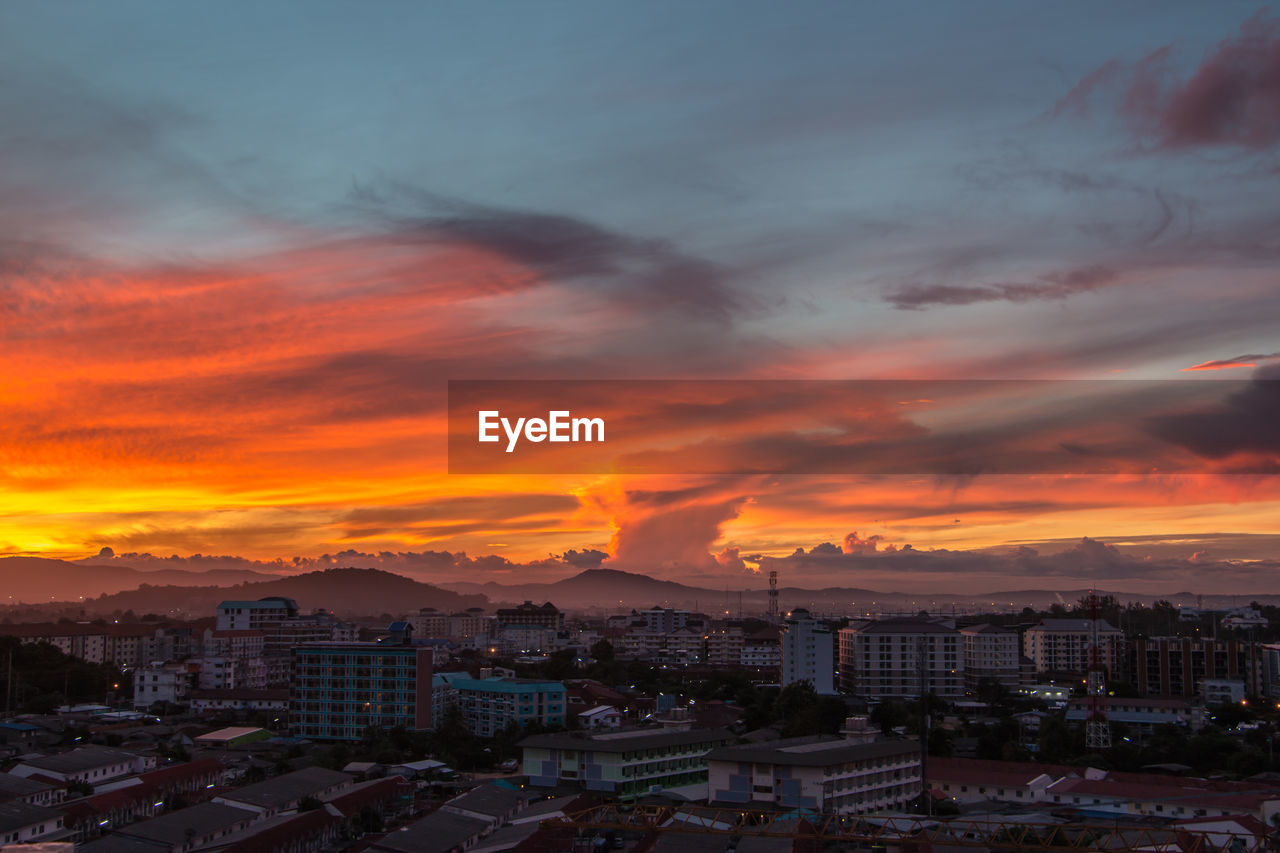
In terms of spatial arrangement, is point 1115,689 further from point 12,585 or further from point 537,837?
point 12,585

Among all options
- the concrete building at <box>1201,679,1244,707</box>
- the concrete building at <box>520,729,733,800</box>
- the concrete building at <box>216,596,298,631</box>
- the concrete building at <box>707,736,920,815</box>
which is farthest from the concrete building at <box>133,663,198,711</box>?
the concrete building at <box>1201,679,1244,707</box>

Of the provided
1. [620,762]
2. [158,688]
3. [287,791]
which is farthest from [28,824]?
[158,688]

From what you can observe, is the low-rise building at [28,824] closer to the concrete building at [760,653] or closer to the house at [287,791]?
the house at [287,791]

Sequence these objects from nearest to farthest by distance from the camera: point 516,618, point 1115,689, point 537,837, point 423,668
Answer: point 537,837, point 423,668, point 1115,689, point 516,618

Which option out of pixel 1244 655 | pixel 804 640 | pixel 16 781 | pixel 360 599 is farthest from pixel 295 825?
pixel 360 599

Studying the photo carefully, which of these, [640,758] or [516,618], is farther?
[516,618]

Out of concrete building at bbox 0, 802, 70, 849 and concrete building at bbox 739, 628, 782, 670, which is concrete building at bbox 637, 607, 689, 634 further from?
concrete building at bbox 0, 802, 70, 849

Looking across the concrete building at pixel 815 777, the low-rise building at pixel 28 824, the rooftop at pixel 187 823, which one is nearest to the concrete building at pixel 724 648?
the concrete building at pixel 815 777
